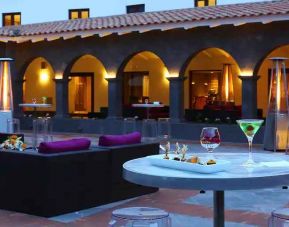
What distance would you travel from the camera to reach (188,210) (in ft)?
24.3

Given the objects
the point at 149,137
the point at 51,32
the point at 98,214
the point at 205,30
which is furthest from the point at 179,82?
the point at 98,214

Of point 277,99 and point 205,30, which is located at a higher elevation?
point 205,30

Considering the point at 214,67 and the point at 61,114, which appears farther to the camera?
the point at 214,67

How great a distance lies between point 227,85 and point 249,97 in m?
3.96

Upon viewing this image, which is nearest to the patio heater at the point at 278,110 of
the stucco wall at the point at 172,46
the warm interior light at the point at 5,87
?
the stucco wall at the point at 172,46

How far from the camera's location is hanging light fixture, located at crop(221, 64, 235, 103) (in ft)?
66.0

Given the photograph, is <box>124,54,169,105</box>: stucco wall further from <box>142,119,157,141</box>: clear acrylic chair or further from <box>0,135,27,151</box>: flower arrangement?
<box>0,135,27,151</box>: flower arrangement

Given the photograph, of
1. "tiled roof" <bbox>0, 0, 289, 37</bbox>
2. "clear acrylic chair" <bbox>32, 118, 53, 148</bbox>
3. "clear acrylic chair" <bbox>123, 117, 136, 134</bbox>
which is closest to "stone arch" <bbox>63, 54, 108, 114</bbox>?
"tiled roof" <bbox>0, 0, 289, 37</bbox>

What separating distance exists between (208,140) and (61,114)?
1645cm

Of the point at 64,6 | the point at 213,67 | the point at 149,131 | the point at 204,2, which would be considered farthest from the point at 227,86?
the point at 64,6

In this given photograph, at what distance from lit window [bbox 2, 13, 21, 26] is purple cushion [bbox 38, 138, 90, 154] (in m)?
22.1

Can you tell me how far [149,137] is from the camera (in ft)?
48.3

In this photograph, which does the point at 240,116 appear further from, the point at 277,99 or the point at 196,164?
the point at 196,164

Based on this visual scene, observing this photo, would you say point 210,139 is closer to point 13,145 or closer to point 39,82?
point 13,145
